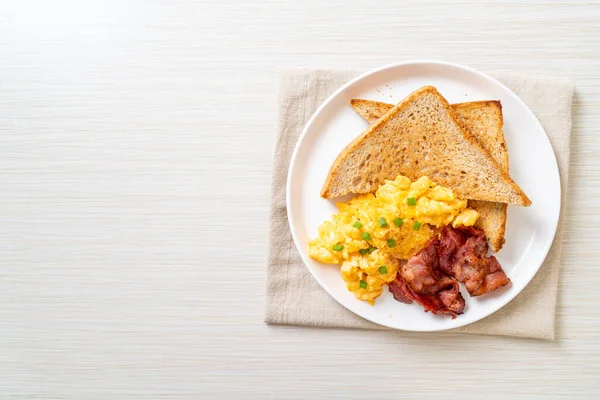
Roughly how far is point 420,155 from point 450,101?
360 mm

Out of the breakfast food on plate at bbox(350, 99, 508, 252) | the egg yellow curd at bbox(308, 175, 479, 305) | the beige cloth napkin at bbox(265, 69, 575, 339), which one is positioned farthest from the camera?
the beige cloth napkin at bbox(265, 69, 575, 339)

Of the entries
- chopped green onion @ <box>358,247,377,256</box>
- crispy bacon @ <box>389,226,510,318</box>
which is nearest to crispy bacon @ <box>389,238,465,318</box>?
crispy bacon @ <box>389,226,510,318</box>

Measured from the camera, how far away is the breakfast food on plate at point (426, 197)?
260 centimetres

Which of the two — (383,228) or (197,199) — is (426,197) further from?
(197,199)

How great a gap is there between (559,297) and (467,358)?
63 cm

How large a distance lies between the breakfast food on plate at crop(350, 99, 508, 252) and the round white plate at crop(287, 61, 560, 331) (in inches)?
2.9

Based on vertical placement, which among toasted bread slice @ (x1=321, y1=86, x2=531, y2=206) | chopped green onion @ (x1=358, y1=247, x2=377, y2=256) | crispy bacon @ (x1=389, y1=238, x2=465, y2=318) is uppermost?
toasted bread slice @ (x1=321, y1=86, x2=531, y2=206)

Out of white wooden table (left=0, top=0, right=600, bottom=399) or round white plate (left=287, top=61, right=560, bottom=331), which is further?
white wooden table (left=0, top=0, right=600, bottom=399)

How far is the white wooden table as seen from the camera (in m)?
2.88

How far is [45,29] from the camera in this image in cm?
297

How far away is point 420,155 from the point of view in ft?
8.84

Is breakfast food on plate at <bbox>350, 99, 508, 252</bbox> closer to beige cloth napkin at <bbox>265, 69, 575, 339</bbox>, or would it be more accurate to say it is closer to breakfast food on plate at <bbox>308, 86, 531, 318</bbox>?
breakfast food on plate at <bbox>308, 86, 531, 318</bbox>

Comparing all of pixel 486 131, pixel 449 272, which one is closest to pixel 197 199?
pixel 449 272

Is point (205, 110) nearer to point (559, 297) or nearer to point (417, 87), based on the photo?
point (417, 87)
